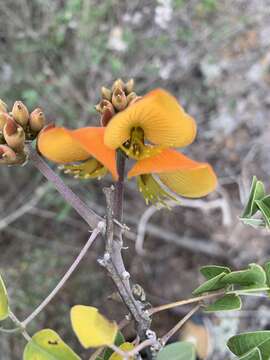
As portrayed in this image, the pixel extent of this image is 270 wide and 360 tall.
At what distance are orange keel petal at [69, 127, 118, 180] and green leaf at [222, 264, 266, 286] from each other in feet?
0.61

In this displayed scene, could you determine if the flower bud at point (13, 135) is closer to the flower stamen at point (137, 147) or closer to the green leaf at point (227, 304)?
the flower stamen at point (137, 147)

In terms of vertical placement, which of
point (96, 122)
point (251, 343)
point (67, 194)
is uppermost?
point (67, 194)

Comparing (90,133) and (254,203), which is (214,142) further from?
(90,133)

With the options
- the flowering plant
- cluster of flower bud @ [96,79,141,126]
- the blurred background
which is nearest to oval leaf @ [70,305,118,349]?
the flowering plant

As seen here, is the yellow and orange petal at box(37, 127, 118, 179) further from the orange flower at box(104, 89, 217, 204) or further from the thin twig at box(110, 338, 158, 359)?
the thin twig at box(110, 338, 158, 359)

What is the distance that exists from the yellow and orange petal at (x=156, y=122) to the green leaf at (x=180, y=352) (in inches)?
8.6

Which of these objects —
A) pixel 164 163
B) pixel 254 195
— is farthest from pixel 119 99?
pixel 254 195

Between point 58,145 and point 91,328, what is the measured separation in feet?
0.65

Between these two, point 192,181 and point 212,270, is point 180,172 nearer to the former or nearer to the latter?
point 192,181

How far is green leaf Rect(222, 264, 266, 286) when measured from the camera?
64 cm

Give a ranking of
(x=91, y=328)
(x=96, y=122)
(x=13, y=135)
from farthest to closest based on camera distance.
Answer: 1. (x=96, y=122)
2. (x=13, y=135)
3. (x=91, y=328)

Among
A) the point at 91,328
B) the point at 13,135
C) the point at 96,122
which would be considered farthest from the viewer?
the point at 96,122

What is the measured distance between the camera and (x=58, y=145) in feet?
1.97

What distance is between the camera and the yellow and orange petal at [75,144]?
0.57m
